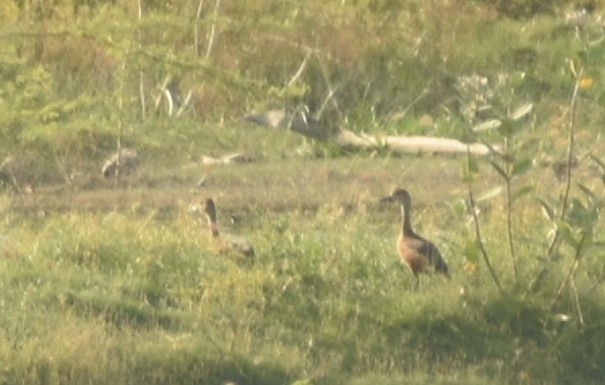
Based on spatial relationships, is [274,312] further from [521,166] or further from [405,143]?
[405,143]

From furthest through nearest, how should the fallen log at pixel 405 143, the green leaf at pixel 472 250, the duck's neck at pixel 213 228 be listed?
the fallen log at pixel 405 143 < the duck's neck at pixel 213 228 < the green leaf at pixel 472 250

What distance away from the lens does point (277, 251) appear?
37.4 ft

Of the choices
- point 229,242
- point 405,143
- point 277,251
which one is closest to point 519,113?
point 277,251

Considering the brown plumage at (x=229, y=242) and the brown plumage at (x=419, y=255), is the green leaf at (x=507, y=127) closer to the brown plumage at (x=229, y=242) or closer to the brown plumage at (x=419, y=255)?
the brown plumage at (x=419, y=255)

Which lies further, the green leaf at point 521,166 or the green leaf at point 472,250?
the green leaf at point 472,250

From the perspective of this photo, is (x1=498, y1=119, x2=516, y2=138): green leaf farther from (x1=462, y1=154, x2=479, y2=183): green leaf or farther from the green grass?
the green grass

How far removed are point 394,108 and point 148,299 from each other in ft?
31.0

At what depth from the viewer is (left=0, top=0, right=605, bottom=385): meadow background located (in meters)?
9.45

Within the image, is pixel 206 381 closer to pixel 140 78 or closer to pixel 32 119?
pixel 32 119

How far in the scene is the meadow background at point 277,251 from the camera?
9453mm

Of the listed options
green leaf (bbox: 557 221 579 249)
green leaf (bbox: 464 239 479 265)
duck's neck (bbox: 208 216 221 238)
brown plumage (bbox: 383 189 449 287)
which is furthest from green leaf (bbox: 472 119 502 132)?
duck's neck (bbox: 208 216 221 238)

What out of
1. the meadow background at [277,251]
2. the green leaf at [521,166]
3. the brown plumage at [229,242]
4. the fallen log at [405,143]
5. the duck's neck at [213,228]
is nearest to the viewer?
the meadow background at [277,251]

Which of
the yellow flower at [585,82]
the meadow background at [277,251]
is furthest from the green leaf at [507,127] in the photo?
the yellow flower at [585,82]

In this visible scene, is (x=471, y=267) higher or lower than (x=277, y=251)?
higher
